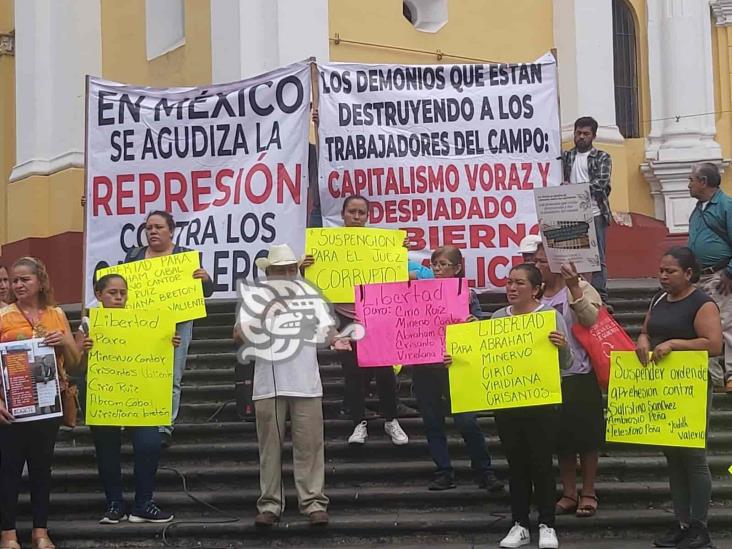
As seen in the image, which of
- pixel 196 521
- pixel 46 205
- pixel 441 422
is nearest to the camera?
pixel 196 521

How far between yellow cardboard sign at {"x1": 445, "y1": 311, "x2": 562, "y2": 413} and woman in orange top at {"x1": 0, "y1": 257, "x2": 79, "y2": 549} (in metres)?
2.52

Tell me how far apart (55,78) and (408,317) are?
9899 mm

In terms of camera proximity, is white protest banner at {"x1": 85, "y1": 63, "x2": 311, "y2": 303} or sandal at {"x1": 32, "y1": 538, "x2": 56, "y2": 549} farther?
white protest banner at {"x1": 85, "y1": 63, "x2": 311, "y2": 303}

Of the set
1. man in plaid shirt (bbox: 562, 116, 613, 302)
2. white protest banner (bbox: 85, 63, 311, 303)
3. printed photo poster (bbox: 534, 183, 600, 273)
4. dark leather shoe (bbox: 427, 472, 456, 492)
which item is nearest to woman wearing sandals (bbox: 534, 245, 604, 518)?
printed photo poster (bbox: 534, 183, 600, 273)

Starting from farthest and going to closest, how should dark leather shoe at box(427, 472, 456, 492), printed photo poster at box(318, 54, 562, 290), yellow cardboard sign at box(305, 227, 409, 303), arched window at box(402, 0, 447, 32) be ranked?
arched window at box(402, 0, 447, 32), printed photo poster at box(318, 54, 562, 290), yellow cardboard sign at box(305, 227, 409, 303), dark leather shoe at box(427, 472, 456, 492)

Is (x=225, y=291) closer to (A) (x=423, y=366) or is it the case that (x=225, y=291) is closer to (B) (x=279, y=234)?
(B) (x=279, y=234)

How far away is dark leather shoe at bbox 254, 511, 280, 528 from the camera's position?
26.0 ft

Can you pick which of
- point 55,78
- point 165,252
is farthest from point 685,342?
point 55,78

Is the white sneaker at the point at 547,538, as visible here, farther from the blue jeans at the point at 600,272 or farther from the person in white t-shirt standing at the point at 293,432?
the blue jeans at the point at 600,272

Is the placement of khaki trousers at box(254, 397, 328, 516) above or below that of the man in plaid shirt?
below

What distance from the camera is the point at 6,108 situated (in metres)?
18.5

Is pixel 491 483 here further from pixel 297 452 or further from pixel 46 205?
pixel 46 205

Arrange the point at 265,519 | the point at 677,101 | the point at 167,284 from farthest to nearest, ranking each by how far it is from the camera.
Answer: the point at 677,101
the point at 167,284
the point at 265,519

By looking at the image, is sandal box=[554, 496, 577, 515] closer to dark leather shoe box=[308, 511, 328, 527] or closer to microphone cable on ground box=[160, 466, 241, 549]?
dark leather shoe box=[308, 511, 328, 527]
